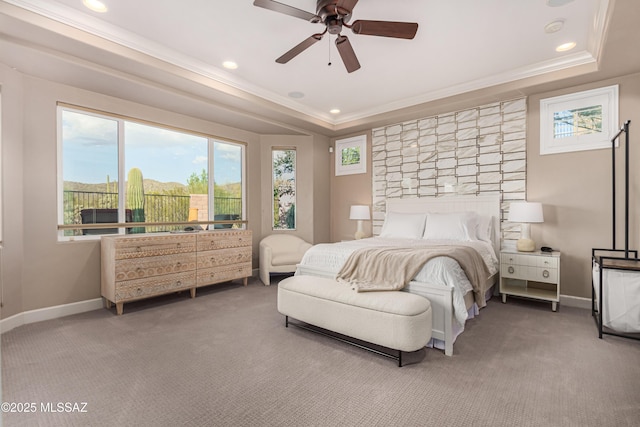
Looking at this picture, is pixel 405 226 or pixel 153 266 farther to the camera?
pixel 405 226

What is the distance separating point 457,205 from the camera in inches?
189

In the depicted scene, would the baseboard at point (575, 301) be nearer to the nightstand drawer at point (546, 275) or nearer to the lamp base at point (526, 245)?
the nightstand drawer at point (546, 275)

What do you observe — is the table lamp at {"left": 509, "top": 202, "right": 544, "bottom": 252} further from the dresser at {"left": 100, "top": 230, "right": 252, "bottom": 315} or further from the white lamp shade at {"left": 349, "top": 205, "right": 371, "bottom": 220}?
the dresser at {"left": 100, "top": 230, "right": 252, "bottom": 315}

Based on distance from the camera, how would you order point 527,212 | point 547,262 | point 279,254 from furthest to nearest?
point 279,254 → point 527,212 → point 547,262

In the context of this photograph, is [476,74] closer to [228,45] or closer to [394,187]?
[394,187]

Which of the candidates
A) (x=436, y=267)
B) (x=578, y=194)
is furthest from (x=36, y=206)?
(x=578, y=194)

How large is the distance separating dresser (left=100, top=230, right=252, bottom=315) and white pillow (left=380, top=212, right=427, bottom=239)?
2154 mm

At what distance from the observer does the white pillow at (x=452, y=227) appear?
418 cm

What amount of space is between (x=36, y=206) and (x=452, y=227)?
478 centimetres

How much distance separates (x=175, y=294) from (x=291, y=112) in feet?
10.3

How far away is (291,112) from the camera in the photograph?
5086mm

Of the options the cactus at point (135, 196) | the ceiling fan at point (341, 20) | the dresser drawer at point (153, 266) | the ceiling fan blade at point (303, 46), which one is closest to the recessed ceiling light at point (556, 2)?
the ceiling fan at point (341, 20)

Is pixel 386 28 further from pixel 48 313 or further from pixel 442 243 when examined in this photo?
pixel 48 313

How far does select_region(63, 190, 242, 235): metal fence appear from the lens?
385 centimetres
